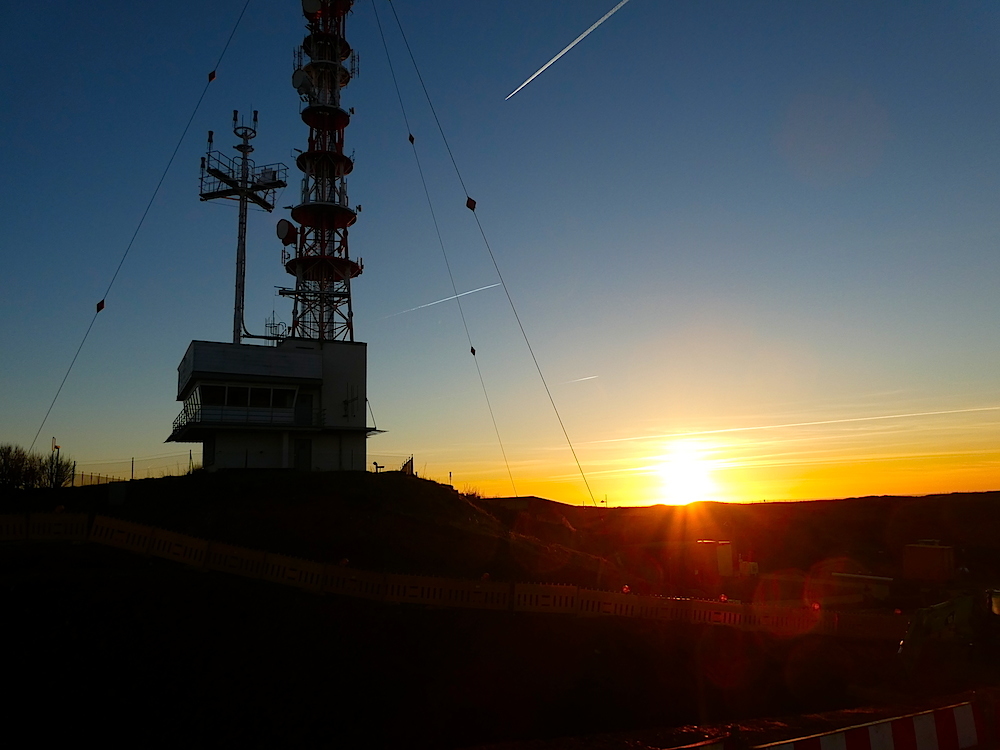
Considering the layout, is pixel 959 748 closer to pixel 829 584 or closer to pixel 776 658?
pixel 776 658

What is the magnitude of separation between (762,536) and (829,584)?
24474mm

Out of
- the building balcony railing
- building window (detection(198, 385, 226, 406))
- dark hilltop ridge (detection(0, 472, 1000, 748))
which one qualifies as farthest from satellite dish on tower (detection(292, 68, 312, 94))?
dark hilltop ridge (detection(0, 472, 1000, 748))

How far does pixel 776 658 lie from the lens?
705 inches

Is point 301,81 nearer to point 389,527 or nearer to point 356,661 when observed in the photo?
point 389,527

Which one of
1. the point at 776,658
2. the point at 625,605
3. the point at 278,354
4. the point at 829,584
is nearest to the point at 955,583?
the point at 829,584

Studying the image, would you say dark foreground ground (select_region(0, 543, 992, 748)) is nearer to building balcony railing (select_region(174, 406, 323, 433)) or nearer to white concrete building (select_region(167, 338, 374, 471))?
building balcony railing (select_region(174, 406, 323, 433))

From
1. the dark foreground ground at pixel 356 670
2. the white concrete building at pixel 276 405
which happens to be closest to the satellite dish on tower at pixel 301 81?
the white concrete building at pixel 276 405

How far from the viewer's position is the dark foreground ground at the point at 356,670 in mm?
13000

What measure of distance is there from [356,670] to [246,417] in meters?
21.5

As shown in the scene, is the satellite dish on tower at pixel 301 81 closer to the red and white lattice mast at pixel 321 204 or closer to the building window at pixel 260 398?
the red and white lattice mast at pixel 321 204

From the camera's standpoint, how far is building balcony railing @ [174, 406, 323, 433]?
109ft

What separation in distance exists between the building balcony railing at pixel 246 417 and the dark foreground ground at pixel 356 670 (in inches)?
559

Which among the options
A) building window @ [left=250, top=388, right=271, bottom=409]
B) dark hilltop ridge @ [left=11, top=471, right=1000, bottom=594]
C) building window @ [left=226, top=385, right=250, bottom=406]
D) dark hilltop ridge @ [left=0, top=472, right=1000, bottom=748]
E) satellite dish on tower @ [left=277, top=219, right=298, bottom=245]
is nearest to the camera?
dark hilltop ridge @ [left=0, top=472, right=1000, bottom=748]

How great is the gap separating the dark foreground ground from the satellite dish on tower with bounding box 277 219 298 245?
1073 inches
